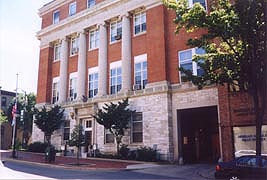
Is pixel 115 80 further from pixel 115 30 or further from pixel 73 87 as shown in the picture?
pixel 73 87

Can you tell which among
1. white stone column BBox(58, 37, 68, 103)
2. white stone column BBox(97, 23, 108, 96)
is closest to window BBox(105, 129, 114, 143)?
white stone column BBox(97, 23, 108, 96)

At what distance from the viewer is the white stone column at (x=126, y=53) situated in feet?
85.1

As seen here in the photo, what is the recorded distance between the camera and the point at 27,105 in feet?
155

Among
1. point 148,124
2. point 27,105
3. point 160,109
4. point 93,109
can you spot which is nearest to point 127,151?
point 148,124

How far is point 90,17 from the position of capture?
30453mm

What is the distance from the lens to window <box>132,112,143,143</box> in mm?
24198

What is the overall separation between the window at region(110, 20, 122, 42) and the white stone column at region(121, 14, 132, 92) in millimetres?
1164

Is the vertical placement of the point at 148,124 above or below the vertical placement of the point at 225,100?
below

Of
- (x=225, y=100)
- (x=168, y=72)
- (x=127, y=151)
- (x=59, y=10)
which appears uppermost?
(x=59, y=10)

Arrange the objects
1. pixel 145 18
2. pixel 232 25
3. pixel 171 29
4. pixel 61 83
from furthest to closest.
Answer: pixel 61 83
pixel 145 18
pixel 171 29
pixel 232 25

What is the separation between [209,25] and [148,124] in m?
11.2

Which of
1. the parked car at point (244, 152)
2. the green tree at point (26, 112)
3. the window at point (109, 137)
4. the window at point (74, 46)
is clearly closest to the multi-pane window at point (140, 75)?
the window at point (109, 137)

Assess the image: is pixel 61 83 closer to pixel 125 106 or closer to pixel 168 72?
pixel 125 106

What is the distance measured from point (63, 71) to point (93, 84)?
4.96m
